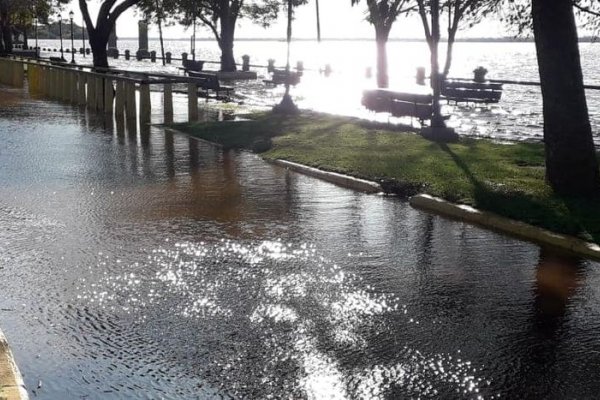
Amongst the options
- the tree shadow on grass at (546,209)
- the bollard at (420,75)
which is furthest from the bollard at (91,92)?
the bollard at (420,75)

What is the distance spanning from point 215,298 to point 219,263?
103cm

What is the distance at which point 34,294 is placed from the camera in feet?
21.5

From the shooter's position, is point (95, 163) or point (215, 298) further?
point (95, 163)

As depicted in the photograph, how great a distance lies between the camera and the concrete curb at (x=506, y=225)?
8.04 m

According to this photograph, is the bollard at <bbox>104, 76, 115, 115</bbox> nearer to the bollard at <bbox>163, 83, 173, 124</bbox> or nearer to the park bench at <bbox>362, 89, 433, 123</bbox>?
the bollard at <bbox>163, 83, 173, 124</bbox>

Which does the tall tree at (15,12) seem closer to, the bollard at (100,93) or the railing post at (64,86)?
the railing post at (64,86)

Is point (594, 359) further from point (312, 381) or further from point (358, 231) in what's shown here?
point (358, 231)

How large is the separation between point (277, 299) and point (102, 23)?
28310 mm

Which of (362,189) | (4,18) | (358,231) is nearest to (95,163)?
(362,189)

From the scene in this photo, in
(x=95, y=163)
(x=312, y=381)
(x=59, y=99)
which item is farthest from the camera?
(x=59, y=99)

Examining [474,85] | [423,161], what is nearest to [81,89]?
[474,85]

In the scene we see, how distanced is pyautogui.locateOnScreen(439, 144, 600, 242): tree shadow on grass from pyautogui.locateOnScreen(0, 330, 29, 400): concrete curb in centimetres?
564

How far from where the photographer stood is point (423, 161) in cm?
1266

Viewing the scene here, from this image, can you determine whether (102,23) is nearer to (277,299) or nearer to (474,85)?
(474,85)
